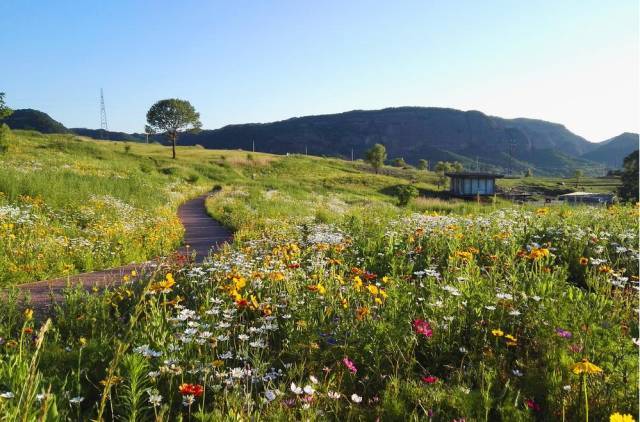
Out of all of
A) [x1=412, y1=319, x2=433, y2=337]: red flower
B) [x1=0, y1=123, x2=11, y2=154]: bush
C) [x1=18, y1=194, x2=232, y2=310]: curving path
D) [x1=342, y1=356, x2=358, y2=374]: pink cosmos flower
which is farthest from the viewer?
[x1=0, y1=123, x2=11, y2=154]: bush

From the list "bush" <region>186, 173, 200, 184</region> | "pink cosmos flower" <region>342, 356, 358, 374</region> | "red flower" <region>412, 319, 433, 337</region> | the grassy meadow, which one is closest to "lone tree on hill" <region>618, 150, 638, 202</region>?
"bush" <region>186, 173, 200, 184</region>

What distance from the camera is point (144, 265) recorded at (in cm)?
778

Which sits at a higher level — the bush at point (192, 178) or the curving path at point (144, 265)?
the bush at point (192, 178)

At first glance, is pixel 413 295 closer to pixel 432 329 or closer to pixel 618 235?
pixel 432 329

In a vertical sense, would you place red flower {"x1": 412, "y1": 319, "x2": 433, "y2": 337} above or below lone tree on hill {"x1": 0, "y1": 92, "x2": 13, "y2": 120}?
below

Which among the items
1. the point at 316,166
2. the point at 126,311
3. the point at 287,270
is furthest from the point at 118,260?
the point at 316,166

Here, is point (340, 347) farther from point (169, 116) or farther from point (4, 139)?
point (169, 116)

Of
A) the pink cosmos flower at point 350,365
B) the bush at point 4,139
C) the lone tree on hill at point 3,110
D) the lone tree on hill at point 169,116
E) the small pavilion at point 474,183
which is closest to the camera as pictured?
the pink cosmos flower at point 350,365

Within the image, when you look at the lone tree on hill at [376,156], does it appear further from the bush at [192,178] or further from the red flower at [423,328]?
the red flower at [423,328]

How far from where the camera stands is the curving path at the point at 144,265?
20.9 ft

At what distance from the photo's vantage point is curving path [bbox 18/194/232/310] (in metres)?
6.37

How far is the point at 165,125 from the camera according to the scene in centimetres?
8619

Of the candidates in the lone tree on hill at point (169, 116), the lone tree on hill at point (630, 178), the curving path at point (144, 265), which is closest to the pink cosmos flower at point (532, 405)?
the curving path at point (144, 265)

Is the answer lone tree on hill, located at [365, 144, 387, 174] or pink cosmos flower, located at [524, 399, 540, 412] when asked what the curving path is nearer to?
pink cosmos flower, located at [524, 399, 540, 412]
